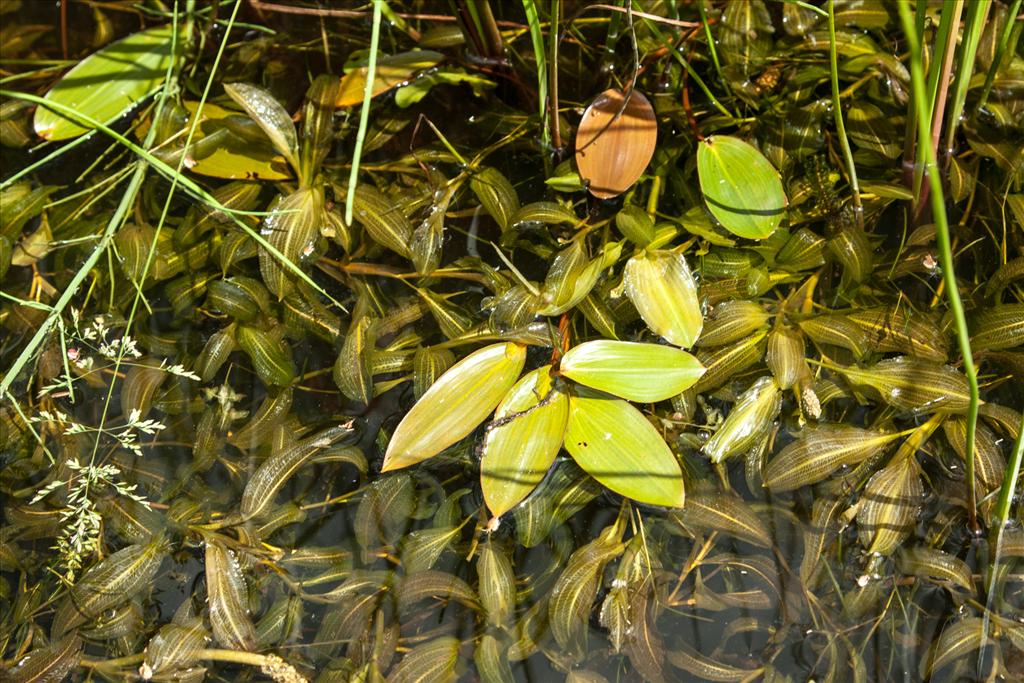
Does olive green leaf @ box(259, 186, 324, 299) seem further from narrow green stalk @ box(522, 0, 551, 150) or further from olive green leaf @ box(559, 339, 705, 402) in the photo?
olive green leaf @ box(559, 339, 705, 402)

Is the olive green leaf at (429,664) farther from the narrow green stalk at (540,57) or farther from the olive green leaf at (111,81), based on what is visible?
the olive green leaf at (111,81)

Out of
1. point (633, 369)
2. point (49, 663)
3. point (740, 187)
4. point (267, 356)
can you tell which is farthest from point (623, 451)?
point (49, 663)

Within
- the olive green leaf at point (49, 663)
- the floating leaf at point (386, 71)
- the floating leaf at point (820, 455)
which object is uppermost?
the floating leaf at point (386, 71)

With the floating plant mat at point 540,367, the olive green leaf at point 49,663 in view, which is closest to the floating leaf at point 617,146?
the floating plant mat at point 540,367

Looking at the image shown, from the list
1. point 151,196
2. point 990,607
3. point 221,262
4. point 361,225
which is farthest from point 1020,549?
point 151,196

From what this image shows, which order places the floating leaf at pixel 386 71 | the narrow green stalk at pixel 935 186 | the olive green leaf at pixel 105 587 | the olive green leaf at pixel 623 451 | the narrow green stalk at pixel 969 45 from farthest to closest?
the floating leaf at pixel 386 71 < the olive green leaf at pixel 105 587 < the olive green leaf at pixel 623 451 < the narrow green stalk at pixel 969 45 < the narrow green stalk at pixel 935 186

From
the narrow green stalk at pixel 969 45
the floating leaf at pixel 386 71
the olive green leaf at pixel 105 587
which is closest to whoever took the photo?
the narrow green stalk at pixel 969 45

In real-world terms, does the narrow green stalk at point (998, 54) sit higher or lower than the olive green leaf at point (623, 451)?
higher
